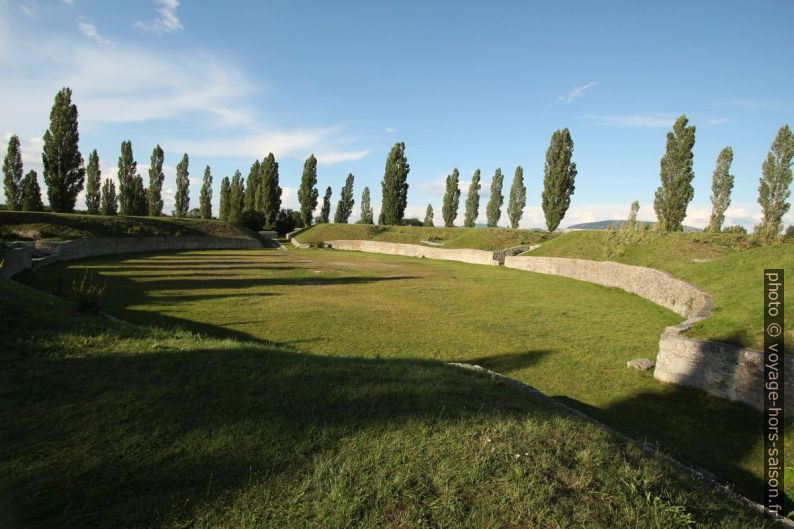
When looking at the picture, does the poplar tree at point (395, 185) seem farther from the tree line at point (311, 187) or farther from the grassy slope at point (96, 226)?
the grassy slope at point (96, 226)

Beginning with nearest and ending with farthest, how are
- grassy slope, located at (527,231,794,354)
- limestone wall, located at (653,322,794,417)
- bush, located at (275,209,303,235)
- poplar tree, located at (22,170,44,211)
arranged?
limestone wall, located at (653,322,794,417), grassy slope, located at (527,231,794,354), poplar tree, located at (22,170,44,211), bush, located at (275,209,303,235)

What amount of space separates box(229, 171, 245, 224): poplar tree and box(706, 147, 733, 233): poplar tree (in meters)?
70.1

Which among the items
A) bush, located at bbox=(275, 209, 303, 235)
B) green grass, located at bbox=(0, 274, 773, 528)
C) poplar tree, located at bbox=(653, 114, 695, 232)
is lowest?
green grass, located at bbox=(0, 274, 773, 528)

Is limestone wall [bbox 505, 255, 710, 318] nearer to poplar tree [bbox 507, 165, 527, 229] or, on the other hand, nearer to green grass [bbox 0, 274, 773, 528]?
green grass [bbox 0, 274, 773, 528]

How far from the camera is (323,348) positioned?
10883 millimetres

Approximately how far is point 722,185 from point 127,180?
7501cm

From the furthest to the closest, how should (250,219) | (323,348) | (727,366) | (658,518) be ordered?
(250,219) → (323,348) → (727,366) → (658,518)

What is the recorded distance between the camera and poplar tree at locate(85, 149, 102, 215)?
53.0 meters

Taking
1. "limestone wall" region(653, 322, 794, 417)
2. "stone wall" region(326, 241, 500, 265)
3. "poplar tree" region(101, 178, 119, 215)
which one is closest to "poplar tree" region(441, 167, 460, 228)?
"stone wall" region(326, 241, 500, 265)

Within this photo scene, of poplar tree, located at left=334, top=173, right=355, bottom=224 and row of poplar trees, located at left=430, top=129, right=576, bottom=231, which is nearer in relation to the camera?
row of poplar trees, located at left=430, top=129, right=576, bottom=231

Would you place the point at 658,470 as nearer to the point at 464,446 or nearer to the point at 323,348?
the point at 464,446

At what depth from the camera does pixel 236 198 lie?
78.6 metres

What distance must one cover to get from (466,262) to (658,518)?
40261mm

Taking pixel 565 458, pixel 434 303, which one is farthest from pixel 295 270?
pixel 565 458
